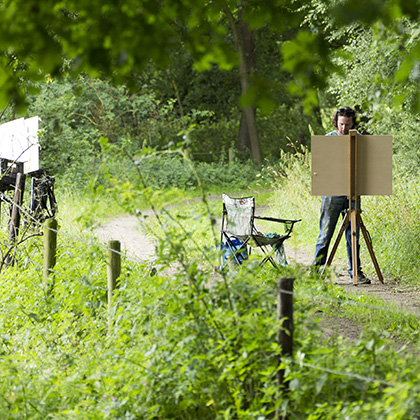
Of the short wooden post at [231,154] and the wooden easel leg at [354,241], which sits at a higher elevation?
the short wooden post at [231,154]

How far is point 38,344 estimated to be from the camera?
211 inches

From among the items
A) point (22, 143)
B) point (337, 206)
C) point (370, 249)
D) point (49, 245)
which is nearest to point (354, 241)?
point (370, 249)

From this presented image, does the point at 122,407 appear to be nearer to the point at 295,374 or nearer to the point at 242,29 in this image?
the point at 295,374

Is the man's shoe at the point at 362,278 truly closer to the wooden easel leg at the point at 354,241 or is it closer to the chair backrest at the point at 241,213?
the wooden easel leg at the point at 354,241

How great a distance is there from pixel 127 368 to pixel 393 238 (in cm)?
590

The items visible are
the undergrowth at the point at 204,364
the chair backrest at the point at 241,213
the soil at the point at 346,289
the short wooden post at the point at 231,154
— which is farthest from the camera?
the short wooden post at the point at 231,154

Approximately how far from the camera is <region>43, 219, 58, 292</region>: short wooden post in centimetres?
636

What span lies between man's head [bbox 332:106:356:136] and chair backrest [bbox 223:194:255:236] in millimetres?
1241

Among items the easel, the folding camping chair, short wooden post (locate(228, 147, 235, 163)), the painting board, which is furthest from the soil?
short wooden post (locate(228, 147, 235, 163))

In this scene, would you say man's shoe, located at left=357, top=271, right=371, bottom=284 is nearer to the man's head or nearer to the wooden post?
the man's head

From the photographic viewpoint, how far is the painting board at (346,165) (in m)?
7.48

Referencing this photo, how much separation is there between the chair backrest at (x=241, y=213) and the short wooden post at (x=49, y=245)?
2.09m

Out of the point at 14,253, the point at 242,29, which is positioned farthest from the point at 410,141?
the point at 242,29

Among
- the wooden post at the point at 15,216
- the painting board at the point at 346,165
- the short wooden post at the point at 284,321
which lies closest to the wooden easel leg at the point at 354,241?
the painting board at the point at 346,165
